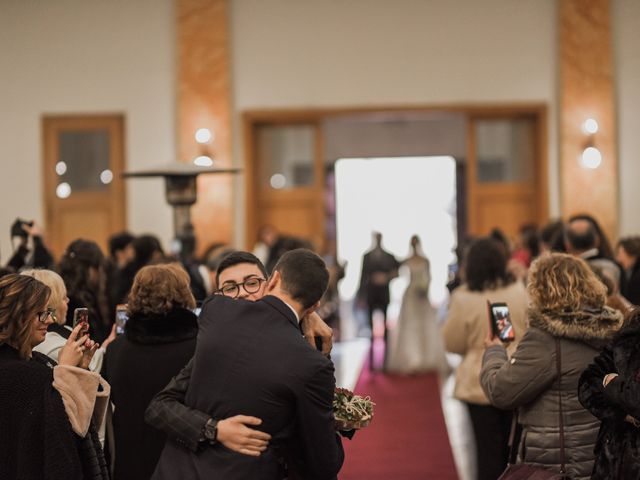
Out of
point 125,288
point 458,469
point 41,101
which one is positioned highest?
point 41,101

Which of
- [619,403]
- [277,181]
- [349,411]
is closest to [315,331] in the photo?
[349,411]

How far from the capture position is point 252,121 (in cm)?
1459

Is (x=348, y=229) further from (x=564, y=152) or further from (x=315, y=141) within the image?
(x=564, y=152)

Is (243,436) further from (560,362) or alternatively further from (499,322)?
(499,322)

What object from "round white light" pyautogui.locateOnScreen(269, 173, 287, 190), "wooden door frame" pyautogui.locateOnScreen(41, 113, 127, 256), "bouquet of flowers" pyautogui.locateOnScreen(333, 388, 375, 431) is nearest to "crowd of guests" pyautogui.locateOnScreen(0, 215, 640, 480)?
"bouquet of flowers" pyautogui.locateOnScreen(333, 388, 375, 431)

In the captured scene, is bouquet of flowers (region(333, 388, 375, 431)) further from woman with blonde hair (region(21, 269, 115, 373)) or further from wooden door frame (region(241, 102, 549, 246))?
wooden door frame (region(241, 102, 549, 246))

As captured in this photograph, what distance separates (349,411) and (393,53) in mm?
11065

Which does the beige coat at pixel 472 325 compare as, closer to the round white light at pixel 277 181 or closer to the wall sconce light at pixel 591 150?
the wall sconce light at pixel 591 150

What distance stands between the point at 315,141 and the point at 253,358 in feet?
39.3

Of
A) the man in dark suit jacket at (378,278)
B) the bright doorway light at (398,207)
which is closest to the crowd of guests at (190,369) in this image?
the man in dark suit jacket at (378,278)

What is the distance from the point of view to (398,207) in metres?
18.8

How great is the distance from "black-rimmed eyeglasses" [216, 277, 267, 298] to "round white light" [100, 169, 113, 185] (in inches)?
429

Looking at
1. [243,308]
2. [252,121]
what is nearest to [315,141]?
[252,121]

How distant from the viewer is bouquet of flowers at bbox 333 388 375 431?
Answer: 11.5ft
